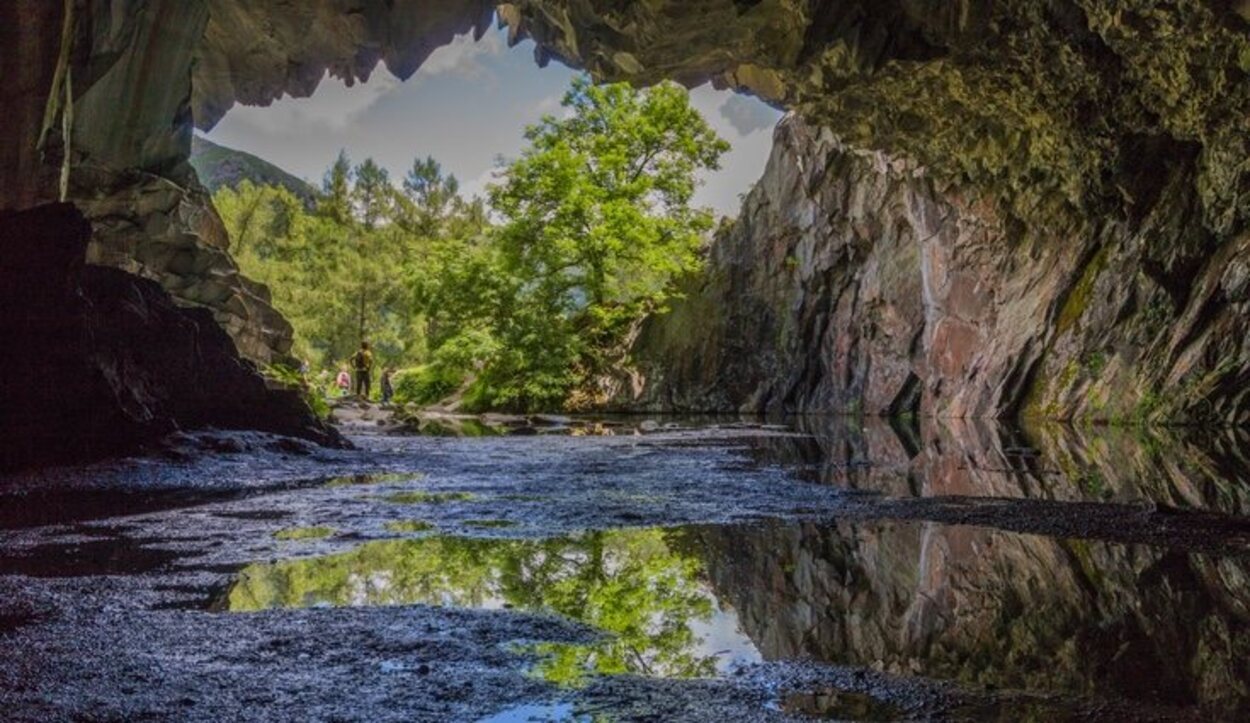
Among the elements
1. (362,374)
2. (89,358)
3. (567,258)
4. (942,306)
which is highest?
(567,258)

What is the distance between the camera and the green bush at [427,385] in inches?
1453

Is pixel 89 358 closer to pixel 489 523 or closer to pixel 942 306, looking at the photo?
pixel 489 523

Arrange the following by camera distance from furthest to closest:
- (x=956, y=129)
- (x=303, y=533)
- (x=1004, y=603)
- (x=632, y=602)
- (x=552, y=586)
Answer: (x=956, y=129) → (x=303, y=533) → (x=552, y=586) → (x=632, y=602) → (x=1004, y=603)

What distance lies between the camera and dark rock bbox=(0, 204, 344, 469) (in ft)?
26.8

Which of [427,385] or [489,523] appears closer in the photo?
[489,523]

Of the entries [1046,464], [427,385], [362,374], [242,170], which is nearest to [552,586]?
[1046,464]

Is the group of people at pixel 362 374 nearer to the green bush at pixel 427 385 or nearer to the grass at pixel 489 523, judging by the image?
the green bush at pixel 427 385

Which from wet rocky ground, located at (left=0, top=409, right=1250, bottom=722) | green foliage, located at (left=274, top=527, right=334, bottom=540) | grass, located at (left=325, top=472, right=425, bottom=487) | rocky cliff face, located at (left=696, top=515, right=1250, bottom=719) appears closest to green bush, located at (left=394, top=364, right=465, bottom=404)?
grass, located at (left=325, top=472, right=425, bottom=487)

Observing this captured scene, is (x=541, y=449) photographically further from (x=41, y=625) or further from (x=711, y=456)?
(x=41, y=625)

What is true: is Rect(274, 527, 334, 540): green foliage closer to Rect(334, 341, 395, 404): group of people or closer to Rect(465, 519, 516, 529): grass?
Rect(465, 519, 516, 529): grass

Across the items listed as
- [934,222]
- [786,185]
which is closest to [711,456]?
[934,222]

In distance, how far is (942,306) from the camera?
25.9 m

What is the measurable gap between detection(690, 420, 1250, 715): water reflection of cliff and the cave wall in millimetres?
7853

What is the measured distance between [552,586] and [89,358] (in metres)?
7.65
